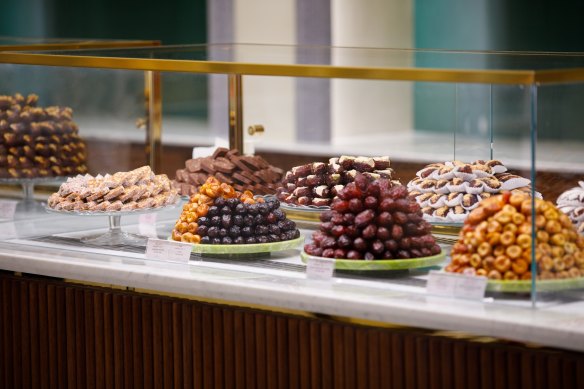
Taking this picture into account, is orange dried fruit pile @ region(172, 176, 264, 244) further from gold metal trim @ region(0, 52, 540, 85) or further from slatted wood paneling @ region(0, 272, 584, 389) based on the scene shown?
gold metal trim @ region(0, 52, 540, 85)

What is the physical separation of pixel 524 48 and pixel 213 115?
3.92m

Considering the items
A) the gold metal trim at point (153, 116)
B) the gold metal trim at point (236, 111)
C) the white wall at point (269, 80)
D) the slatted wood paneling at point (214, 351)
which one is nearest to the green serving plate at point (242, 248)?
the slatted wood paneling at point (214, 351)

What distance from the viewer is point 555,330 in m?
2.21

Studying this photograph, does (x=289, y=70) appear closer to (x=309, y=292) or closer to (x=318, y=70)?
(x=318, y=70)

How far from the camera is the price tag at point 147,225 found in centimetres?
334

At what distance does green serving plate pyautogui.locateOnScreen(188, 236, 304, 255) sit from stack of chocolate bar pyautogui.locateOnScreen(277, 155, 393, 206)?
8.0 inches

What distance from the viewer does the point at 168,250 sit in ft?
9.68

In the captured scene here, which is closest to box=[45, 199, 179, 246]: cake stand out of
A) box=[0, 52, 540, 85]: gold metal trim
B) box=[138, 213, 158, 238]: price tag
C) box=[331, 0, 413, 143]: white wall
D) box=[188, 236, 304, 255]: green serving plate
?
box=[138, 213, 158, 238]: price tag

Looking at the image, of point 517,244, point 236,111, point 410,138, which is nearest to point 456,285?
point 517,244

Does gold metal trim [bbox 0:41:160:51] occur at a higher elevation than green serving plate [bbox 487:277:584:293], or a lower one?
higher

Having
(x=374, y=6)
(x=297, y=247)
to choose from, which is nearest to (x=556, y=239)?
(x=297, y=247)

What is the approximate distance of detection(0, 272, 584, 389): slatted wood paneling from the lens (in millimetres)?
2406

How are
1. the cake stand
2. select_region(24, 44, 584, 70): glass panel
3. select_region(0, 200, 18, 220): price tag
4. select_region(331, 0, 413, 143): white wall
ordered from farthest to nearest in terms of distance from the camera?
select_region(331, 0, 413, 143): white wall
select_region(0, 200, 18, 220): price tag
the cake stand
select_region(24, 44, 584, 70): glass panel

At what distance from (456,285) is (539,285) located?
0.18 metres
